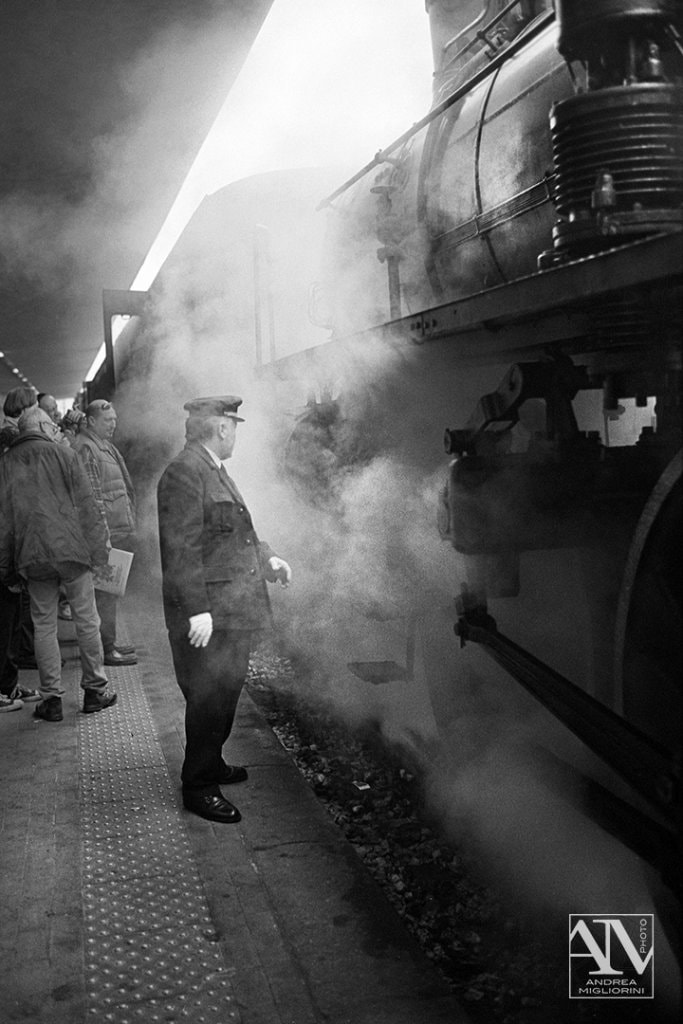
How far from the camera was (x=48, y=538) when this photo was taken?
192 inches

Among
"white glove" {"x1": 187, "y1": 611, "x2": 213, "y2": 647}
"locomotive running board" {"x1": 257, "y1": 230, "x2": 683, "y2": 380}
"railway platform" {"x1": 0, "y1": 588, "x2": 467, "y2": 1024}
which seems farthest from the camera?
"white glove" {"x1": 187, "y1": 611, "x2": 213, "y2": 647}

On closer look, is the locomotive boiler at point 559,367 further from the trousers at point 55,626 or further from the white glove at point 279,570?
the trousers at point 55,626

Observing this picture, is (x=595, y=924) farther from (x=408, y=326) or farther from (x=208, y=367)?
(x=208, y=367)

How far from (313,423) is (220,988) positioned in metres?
2.99

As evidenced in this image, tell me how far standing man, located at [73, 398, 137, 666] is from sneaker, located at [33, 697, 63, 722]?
1121 millimetres

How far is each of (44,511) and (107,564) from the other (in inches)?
31.5

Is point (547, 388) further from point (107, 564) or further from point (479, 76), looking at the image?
point (107, 564)

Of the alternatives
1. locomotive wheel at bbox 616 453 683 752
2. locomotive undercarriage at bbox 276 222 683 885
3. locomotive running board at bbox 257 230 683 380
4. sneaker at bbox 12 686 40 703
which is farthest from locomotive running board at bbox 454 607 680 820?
sneaker at bbox 12 686 40 703

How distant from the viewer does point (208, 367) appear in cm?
757

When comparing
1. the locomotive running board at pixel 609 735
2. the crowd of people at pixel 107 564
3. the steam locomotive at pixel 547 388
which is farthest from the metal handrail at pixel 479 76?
the locomotive running board at pixel 609 735

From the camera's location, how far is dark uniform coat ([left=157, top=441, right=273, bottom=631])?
362cm

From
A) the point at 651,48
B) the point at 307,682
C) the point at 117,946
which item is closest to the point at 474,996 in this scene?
the point at 117,946

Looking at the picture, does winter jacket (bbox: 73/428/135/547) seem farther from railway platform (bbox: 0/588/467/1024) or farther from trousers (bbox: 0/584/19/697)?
railway platform (bbox: 0/588/467/1024)

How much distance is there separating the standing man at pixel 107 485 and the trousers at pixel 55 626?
91cm
